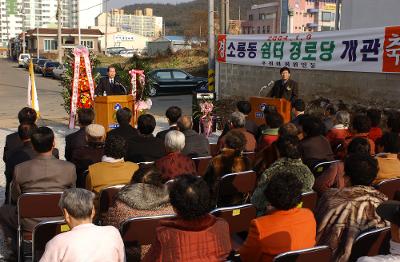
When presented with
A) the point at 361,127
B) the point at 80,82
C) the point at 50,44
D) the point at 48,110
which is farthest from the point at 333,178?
the point at 50,44

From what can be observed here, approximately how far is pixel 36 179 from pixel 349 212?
2.67 meters

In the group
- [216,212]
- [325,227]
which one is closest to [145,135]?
[216,212]

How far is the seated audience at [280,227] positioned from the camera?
3174mm

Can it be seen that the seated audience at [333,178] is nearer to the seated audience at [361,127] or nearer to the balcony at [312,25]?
the seated audience at [361,127]

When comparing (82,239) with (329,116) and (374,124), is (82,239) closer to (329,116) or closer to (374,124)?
(374,124)

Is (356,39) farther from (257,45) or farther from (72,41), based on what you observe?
(72,41)

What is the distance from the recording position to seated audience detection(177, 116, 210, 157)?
6371 mm

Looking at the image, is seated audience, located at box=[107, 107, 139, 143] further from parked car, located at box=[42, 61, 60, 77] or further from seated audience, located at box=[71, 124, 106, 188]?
parked car, located at box=[42, 61, 60, 77]

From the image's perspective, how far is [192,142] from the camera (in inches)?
252

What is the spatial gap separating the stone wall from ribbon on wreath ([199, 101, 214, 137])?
2.79 m

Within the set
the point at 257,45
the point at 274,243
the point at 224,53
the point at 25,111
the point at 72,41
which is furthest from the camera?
the point at 72,41

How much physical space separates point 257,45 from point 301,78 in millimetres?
2011

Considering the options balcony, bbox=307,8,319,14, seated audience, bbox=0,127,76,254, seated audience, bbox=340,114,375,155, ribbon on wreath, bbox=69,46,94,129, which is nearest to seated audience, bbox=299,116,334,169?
seated audience, bbox=340,114,375,155

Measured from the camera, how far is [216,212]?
12.6ft
